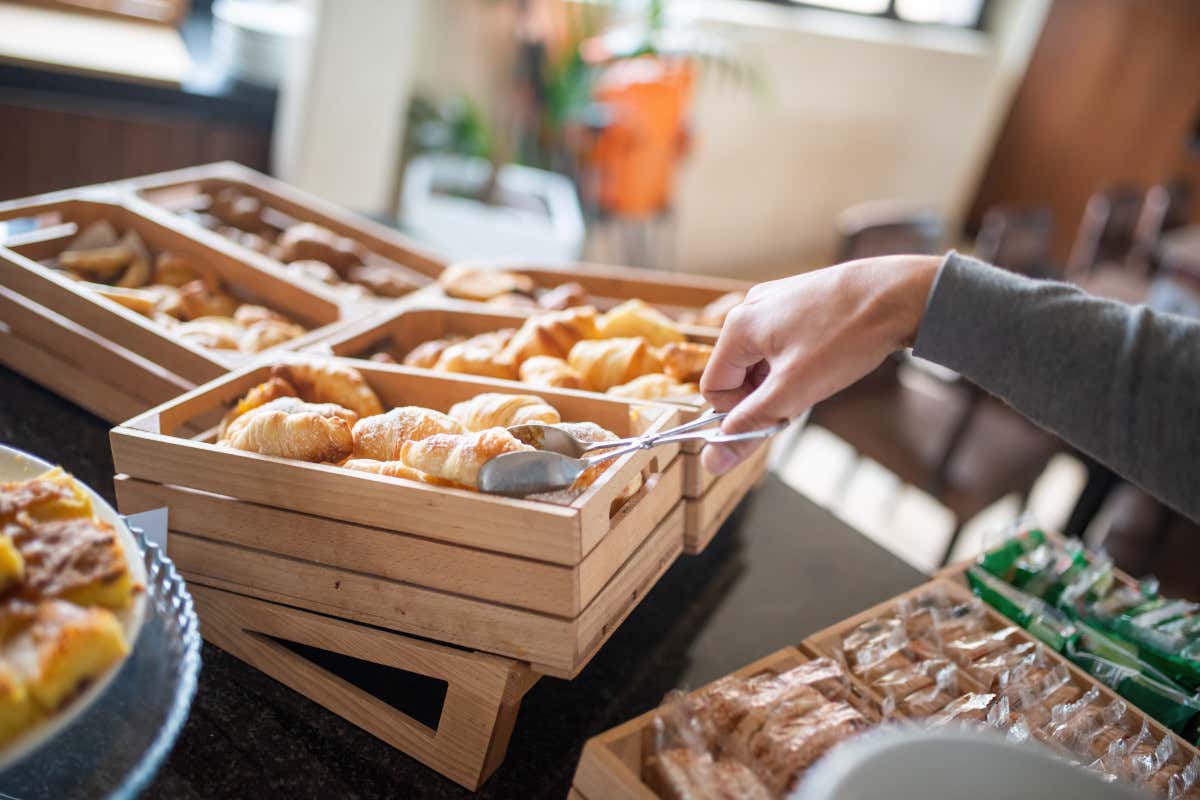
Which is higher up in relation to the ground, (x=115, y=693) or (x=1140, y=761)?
(x=1140, y=761)

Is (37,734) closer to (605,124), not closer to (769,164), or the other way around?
(605,124)

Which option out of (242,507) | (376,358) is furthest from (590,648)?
(376,358)

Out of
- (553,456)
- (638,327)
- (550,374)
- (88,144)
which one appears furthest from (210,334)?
(88,144)

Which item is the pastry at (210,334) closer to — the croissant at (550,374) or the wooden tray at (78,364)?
the wooden tray at (78,364)

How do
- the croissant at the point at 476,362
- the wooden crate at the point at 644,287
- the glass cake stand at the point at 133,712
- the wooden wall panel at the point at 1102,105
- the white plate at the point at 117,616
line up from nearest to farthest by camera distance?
the white plate at the point at 117,616, the glass cake stand at the point at 133,712, the croissant at the point at 476,362, the wooden crate at the point at 644,287, the wooden wall panel at the point at 1102,105

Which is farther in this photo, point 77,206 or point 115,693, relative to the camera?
point 77,206

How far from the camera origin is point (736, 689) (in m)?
0.94

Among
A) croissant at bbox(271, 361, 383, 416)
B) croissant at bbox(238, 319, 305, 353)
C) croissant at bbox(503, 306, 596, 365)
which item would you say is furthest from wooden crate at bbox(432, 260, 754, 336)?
croissant at bbox(271, 361, 383, 416)

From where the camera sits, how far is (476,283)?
1.73 meters

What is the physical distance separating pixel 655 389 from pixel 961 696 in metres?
0.54

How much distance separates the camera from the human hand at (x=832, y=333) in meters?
1.03

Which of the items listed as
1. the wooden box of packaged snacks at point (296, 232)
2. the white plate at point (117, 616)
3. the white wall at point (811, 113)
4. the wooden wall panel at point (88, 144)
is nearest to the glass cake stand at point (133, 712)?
the white plate at point (117, 616)

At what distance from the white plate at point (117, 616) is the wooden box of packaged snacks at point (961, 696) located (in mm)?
397

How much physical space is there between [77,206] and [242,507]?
108cm
